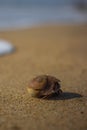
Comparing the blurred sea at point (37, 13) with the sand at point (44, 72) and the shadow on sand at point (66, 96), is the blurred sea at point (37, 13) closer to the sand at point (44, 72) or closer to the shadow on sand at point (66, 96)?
the sand at point (44, 72)

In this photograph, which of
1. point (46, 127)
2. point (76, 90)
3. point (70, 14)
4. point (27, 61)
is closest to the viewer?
point (46, 127)

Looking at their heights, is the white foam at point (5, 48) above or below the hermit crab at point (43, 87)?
above

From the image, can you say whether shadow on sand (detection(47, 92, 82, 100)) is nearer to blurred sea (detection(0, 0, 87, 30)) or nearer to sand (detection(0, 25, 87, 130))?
sand (detection(0, 25, 87, 130))

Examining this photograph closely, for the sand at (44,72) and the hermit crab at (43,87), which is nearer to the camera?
the sand at (44,72)

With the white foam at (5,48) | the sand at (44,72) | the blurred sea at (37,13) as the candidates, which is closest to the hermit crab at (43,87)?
the sand at (44,72)

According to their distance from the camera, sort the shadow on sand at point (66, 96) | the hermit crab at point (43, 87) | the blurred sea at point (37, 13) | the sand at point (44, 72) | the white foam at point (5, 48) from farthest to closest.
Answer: the blurred sea at point (37, 13)
the white foam at point (5, 48)
the shadow on sand at point (66, 96)
the hermit crab at point (43, 87)
the sand at point (44, 72)

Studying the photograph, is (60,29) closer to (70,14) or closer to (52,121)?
(70,14)

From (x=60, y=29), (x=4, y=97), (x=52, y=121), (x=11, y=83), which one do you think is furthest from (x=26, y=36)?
(x=52, y=121)
